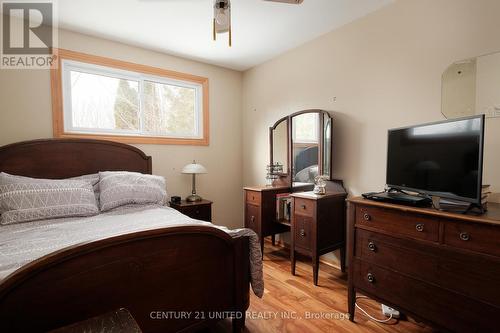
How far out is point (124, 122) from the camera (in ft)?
9.91

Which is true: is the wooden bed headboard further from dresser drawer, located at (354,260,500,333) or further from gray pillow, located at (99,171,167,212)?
dresser drawer, located at (354,260,500,333)

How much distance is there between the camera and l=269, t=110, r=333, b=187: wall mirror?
259 cm

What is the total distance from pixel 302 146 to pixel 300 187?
50 centimetres

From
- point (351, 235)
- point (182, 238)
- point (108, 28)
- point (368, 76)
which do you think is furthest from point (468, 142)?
point (108, 28)

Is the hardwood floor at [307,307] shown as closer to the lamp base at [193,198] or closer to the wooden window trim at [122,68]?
the lamp base at [193,198]

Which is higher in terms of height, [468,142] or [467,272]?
[468,142]

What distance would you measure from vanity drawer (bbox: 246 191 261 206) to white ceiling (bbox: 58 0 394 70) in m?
1.78

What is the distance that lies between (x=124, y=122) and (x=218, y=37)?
1522 millimetres

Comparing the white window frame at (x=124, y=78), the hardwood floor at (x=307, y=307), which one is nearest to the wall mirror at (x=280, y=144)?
the white window frame at (x=124, y=78)

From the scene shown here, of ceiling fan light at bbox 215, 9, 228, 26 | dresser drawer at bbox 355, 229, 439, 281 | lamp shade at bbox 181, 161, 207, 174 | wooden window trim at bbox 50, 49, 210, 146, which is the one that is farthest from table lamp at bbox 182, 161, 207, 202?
dresser drawer at bbox 355, 229, 439, 281

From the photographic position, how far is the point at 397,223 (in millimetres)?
1521

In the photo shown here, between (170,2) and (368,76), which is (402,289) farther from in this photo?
(170,2)

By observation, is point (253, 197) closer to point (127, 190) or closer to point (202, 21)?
point (127, 190)

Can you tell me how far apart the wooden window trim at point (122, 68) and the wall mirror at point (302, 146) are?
1094 millimetres
